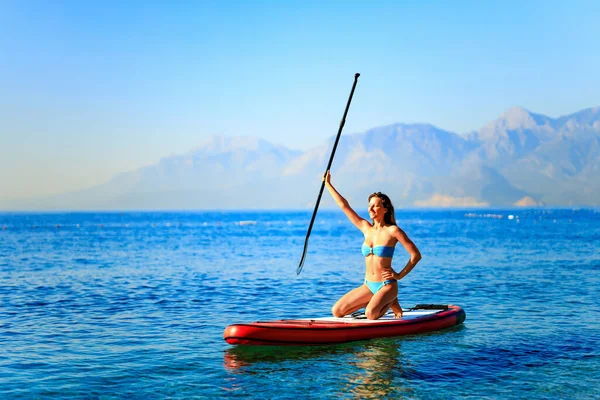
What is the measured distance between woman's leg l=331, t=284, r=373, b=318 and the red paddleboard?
18cm

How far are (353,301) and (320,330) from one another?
110cm

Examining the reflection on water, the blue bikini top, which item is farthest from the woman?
the reflection on water

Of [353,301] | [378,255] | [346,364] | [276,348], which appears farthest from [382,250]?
[276,348]

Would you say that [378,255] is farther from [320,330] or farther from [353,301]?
[320,330]

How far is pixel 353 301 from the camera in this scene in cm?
1358

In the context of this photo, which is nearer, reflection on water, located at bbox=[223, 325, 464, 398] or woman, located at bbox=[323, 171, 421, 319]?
reflection on water, located at bbox=[223, 325, 464, 398]

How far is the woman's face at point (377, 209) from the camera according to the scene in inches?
490

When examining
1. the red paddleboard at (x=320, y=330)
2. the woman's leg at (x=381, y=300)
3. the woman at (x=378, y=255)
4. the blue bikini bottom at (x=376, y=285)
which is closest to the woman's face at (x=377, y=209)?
the woman at (x=378, y=255)

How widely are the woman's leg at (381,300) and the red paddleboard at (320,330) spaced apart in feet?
0.56

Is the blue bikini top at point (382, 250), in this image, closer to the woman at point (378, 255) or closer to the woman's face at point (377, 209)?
the woman at point (378, 255)

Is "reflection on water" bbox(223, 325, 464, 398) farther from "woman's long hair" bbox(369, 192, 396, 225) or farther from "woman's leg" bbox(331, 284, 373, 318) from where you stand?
"woman's long hair" bbox(369, 192, 396, 225)

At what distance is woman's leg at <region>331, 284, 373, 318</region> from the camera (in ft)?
44.1

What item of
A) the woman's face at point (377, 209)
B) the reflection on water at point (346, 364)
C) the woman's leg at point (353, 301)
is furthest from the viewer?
the woman's leg at point (353, 301)

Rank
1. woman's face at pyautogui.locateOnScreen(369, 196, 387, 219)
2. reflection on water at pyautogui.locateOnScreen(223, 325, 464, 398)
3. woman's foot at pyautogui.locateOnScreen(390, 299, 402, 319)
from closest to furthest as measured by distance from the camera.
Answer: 1. reflection on water at pyautogui.locateOnScreen(223, 325, 464, 398)
2. woman's face at pyautogui.locateOnScreen(369, 196, 387, 219)
3. woman's foot at pyautogui.locateOnScreen(390, 299, 402, 319)
